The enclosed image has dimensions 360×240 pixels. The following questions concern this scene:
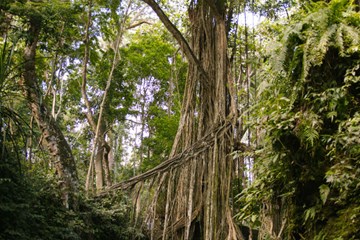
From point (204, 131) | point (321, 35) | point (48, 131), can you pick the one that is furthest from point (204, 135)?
point (321, 35)

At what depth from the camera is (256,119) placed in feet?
11.5

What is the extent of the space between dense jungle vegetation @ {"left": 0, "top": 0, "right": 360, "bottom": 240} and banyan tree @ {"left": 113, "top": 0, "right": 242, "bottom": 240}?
2 centimetres

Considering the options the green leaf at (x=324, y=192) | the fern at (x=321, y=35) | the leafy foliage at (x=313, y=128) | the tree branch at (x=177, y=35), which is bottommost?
the green leaf at (x=324, y=192)

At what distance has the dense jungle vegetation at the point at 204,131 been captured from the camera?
2.91m

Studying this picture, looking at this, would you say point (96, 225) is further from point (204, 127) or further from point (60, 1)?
point (60, 1)

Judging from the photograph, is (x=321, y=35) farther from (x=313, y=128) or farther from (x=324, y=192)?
(x=324, y=192)

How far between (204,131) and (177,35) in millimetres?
1349

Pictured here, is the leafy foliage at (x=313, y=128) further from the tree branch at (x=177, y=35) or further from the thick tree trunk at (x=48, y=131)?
the thick tree trunk at (x=48, y=131)

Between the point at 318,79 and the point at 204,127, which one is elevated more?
the point at 204,127

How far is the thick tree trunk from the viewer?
578 centimetres

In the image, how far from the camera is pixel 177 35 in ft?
18.7

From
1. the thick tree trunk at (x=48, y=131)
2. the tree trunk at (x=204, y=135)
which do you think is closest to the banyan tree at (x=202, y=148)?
the tree trunk at (x=204, y=135)

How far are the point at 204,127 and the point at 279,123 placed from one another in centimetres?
296

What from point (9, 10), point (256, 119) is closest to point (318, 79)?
point (256, 119)
